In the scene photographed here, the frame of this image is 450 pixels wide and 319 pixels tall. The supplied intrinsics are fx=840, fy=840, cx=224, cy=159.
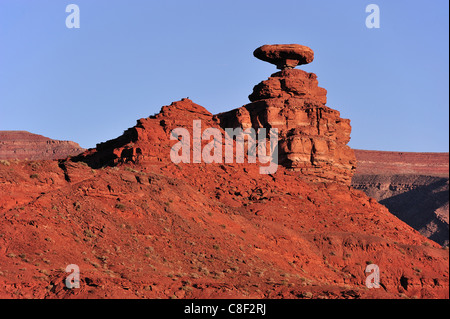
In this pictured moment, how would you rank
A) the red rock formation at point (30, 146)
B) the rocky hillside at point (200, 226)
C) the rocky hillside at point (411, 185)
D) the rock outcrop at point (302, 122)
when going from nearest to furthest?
the rocky hillside at point (200, 226) → the rock outcrop at point (302, 122) → the red rock formation at point (30, 146) → the rocky hillside at point (411, 185)

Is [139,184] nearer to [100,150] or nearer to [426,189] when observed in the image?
[100,150]

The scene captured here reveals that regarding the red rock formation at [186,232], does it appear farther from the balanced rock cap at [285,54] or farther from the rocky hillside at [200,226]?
the balanced rock cap at [285,54]

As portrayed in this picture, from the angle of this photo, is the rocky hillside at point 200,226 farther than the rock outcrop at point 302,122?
No

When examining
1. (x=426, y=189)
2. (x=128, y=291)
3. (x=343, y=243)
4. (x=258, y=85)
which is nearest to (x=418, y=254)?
(x=343, y=243)

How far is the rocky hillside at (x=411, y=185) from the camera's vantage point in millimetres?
121688

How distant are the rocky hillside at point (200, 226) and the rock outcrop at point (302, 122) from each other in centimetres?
14

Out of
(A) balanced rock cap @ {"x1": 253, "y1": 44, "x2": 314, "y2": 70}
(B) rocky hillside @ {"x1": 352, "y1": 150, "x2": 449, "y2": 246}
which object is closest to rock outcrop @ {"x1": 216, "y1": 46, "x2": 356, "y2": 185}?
(A) balanced rock cap @ {"x1": 253, "y1": 44, "x2": 314, "y2": 70}

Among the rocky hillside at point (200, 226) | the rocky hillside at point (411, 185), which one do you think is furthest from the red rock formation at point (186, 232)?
the rocky hillside at point (411, 185)

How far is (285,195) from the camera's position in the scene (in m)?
53.1

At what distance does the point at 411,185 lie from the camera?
14188 cm

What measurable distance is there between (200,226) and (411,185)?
104514mm

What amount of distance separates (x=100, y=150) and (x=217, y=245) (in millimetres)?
15763

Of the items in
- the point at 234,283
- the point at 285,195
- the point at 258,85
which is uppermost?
the point at 258,85

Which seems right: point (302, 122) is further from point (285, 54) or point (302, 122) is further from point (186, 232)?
point (186, 232)
